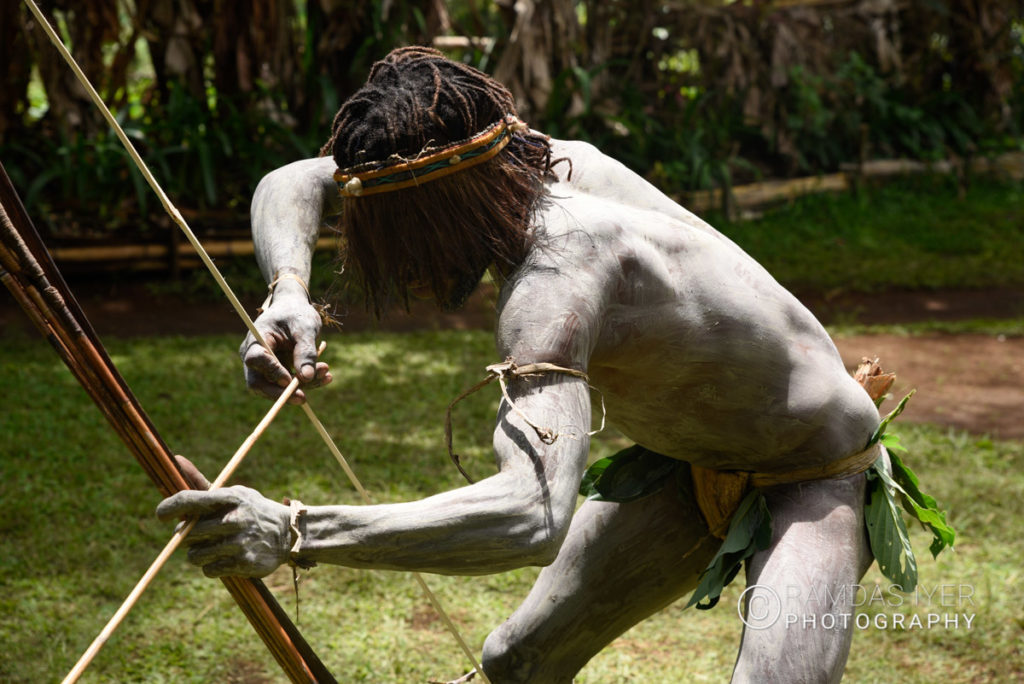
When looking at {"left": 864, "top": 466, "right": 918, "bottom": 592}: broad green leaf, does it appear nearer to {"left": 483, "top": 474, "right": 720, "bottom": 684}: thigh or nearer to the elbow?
{"left": 483, "top": 474, "right": 720, "bottom": 684}: thigh

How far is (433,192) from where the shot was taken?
6.19 ft

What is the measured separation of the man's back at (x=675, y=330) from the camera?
1.84 m

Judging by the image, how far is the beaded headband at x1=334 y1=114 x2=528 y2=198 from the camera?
186 centimetres

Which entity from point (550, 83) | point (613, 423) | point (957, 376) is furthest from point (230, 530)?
point (550, 83)

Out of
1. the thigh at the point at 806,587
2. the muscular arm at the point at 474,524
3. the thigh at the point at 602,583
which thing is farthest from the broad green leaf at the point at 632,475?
the muscular arm at the point at 474,524

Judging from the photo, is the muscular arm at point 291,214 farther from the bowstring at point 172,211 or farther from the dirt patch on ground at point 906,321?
the dirt patch on ground at point 906,321

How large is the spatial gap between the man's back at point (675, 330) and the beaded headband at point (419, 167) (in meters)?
0.17

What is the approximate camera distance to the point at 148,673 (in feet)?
10.8

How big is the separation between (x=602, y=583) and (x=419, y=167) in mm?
1041

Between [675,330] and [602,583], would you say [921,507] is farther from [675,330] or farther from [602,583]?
[675,330]

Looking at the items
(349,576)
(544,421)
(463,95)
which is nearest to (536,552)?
(544,421)

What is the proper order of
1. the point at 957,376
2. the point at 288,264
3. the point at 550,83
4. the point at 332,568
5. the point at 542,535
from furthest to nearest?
the point at 550,83
the point at 957,376
the point at 332,568
the point at 288,264
the point at 542,535

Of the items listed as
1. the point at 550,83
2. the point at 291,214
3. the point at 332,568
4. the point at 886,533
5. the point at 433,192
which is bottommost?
the point at 332,568

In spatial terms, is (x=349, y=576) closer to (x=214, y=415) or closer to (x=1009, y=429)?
(x=214, y=415)
